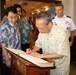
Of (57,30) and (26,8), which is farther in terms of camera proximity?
(26,8)

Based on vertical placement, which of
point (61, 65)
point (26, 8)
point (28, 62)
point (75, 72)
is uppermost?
point (26, 8)

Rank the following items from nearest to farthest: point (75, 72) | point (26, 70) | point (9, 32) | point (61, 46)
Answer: point (26, 70) → point (61, 46) → point (9, 32) → point (75, 72)

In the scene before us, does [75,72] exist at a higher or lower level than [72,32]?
lower

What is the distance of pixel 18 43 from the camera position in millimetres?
2602

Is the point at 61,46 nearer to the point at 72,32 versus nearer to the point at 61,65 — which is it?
the point at 61,65

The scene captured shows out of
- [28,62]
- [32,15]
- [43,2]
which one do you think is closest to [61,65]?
[28,62]

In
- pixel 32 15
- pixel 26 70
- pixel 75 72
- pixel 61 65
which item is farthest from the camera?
pixel 75 72

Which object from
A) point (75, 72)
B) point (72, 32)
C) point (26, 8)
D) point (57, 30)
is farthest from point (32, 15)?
point (57, 30)

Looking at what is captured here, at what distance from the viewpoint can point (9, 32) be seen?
2.53 m

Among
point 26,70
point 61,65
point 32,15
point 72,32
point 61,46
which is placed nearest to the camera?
point 26,70

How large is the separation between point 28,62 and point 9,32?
96 centimetres

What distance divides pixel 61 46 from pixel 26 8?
2.68 meters

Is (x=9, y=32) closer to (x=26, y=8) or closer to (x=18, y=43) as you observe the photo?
(x=18, y=43)

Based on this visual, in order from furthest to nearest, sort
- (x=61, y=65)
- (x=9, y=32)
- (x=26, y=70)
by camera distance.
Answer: (x=9, y=32) < (x=61, y=65) < (x=26, y=70)
